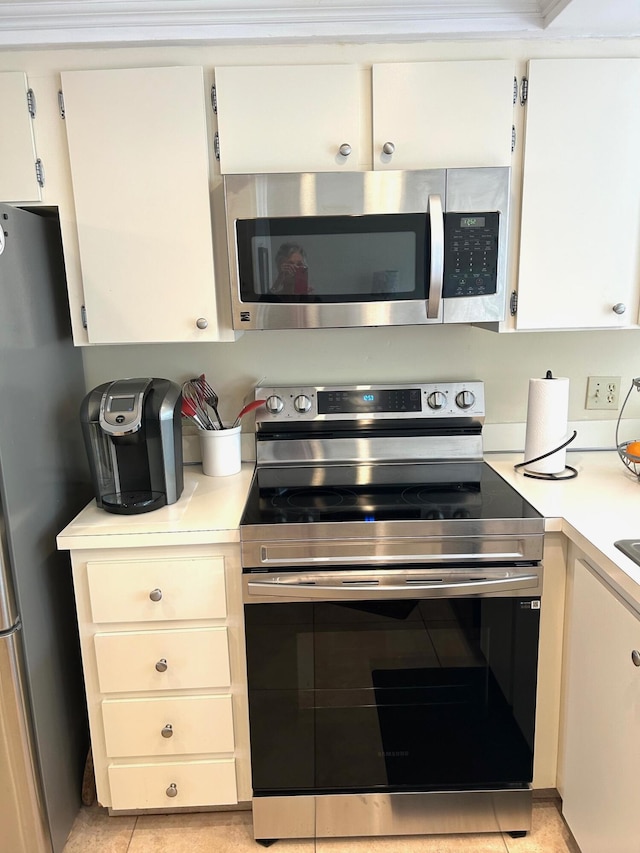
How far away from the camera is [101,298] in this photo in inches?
66.9

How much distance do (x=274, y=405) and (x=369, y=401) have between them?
30 centimetres

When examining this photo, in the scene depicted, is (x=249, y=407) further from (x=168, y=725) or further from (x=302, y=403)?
(x=168, y=725)

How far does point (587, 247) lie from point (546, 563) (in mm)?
860

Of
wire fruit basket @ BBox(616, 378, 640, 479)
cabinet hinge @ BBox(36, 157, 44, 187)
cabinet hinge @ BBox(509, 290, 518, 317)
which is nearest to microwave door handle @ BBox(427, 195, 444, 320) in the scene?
cabinet hinge @ BBox(509, 290, 518, 317)

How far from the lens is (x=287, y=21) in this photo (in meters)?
1.61

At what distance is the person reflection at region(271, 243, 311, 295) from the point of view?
5.36ft

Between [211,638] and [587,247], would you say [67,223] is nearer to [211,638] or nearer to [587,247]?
[211,638]

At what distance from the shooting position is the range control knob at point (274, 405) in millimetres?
1968

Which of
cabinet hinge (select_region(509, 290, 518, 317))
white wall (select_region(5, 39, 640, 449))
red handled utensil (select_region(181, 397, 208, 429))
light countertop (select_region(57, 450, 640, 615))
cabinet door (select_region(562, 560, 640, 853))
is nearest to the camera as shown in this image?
cabinet door (select_region(562, 560, 640, 853))

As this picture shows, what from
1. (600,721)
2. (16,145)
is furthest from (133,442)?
(600,721)

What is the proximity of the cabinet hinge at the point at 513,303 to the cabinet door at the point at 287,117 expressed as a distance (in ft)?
1.88

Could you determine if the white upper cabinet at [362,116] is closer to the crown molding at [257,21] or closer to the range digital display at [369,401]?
the crown molding at [257,21]

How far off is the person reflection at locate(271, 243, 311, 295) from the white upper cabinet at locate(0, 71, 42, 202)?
665 millimetres

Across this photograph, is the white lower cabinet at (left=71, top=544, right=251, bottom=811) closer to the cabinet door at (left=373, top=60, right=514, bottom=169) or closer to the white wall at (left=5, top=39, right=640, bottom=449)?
the white wall at (left=5, top=39, right=640, bottom=449)
